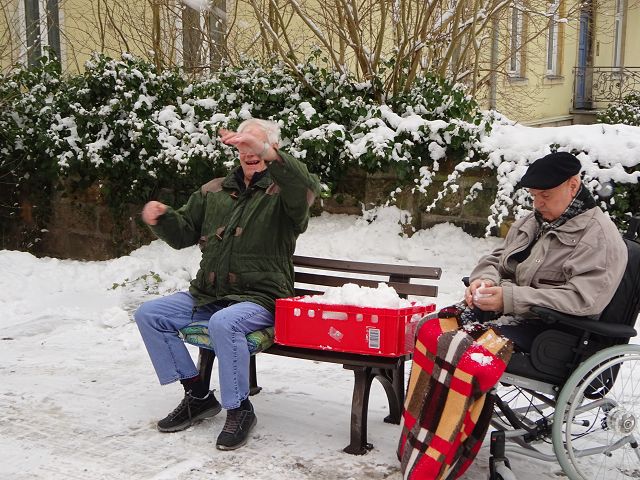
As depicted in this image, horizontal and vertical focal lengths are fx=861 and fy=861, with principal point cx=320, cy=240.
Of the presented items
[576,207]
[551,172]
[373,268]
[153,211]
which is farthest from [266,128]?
[576,207]

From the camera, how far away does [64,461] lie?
12.5 feet

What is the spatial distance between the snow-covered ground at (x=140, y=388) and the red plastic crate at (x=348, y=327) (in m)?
0.48

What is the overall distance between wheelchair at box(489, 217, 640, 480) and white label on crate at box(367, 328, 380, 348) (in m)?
0.60

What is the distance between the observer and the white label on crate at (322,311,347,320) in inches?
151

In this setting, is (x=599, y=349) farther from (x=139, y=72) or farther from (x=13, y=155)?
(x=13, y=155)

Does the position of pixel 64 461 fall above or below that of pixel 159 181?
below

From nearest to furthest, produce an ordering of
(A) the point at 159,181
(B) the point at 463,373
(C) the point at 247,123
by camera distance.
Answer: (B) the point at 463,373 → (C) the point at 247,123 → (A) the point at 159,181

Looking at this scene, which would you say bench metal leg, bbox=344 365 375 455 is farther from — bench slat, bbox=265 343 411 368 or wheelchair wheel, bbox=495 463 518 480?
wheelchair wheel, bbox=495 463 518 480

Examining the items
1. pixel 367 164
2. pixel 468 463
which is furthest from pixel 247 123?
pixel 367 164

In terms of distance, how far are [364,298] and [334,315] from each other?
0.16 metres

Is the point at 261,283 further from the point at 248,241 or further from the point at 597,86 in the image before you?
the point at 597,86

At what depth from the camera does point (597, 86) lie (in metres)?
20.4

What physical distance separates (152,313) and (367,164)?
325 centimetres

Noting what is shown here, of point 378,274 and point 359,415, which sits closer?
point 359,415
